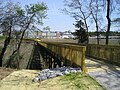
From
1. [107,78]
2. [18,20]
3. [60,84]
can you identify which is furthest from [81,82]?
[18,20]

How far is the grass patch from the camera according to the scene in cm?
943

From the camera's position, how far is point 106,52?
55.5ft

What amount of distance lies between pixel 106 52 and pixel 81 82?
23.7ft

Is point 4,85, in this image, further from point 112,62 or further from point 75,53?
point 112,62

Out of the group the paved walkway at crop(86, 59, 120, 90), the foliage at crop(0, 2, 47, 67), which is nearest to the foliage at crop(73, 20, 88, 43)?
the foliage at crop(0, 2, 47, 67)

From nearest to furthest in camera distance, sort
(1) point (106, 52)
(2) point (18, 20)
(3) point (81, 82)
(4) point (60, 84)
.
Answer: (3) point (81, 82) < (4) point (60, 84) < (1) point (106, 52) < (2) point (18, 20)

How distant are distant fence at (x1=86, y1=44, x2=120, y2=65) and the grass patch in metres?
4.46

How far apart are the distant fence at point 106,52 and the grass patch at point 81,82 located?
4465 millimetres

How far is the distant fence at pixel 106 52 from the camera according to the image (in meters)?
15.1

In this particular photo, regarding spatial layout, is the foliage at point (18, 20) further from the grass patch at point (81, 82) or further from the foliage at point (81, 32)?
the grass patch at point (81, 82)

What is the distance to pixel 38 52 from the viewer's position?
42500 mm

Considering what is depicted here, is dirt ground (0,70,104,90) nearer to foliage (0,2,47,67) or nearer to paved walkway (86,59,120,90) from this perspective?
paved walkway (86,59,120,90)

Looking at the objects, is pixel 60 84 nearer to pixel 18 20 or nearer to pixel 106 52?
pixel 106 52

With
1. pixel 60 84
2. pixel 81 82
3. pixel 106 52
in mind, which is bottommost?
pixel 60 84
